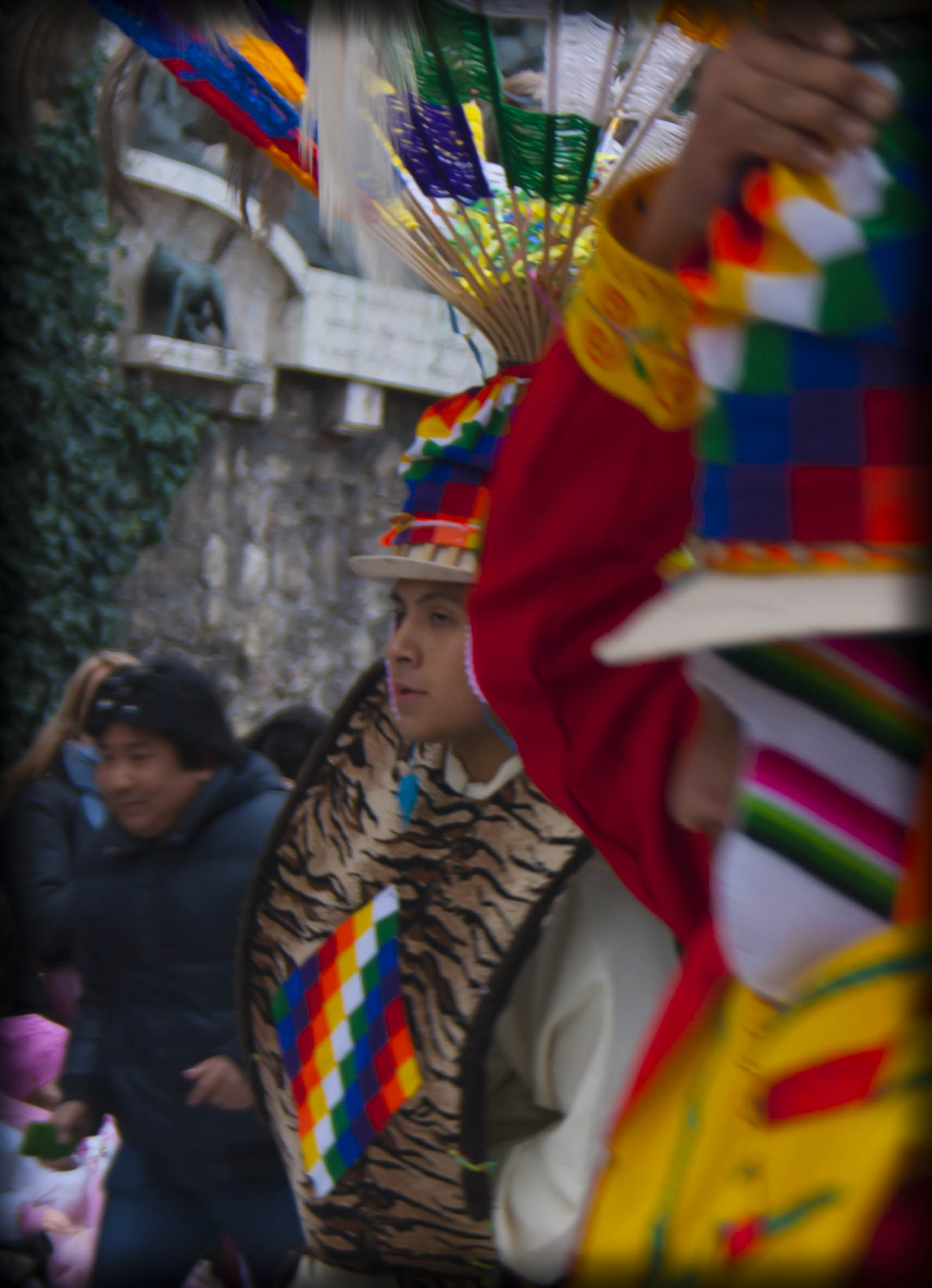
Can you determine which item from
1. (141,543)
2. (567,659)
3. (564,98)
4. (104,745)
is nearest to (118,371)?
(141,543)

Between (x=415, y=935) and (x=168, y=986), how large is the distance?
82cm

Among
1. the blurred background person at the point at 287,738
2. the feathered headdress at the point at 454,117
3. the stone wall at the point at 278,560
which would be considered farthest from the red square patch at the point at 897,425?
the stone wall at the point at 278,560

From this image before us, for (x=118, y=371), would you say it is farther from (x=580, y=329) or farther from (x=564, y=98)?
(x=580, y=329)

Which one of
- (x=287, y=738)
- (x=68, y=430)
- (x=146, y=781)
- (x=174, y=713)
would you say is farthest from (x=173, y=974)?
(x=68, y=430)

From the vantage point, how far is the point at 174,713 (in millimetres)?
2227

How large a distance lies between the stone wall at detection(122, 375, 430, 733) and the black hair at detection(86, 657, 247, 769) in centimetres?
60

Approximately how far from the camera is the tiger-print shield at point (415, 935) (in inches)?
55.9

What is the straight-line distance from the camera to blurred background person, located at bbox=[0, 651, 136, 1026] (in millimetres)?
2273

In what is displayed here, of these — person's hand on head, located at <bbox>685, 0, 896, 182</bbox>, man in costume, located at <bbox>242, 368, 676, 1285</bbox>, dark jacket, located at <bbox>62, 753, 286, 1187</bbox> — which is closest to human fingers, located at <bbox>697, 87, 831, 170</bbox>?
person's hand on head, located at <bbox>685, 0, 896, 182</bbox>

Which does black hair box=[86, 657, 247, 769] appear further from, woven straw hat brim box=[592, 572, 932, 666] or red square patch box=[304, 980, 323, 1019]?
woven straw hat brim box=[592, 572, 932, 666]

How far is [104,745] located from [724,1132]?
186cm

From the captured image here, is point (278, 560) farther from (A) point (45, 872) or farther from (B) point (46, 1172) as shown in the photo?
(B) point (46, 1172)

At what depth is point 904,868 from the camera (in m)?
0.50

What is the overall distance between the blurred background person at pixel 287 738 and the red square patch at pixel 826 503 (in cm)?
222
